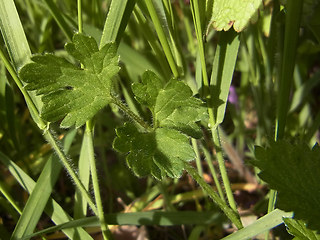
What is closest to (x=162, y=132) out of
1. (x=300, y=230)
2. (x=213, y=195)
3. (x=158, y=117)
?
(x=158, y=117)

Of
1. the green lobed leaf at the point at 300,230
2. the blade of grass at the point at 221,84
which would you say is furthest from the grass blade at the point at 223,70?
the green lobed leaf at the point at 300,230

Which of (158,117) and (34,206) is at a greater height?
(158,117)

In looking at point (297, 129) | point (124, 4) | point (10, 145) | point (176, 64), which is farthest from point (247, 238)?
point (10, 145)

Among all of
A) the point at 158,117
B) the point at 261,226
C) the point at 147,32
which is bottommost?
the point at 261,226

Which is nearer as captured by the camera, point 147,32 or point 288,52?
point 288,52

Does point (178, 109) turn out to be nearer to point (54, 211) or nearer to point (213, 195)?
point (213, 195)

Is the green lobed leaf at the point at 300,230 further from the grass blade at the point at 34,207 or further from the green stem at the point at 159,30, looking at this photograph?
the grass blade at the point at 34,207

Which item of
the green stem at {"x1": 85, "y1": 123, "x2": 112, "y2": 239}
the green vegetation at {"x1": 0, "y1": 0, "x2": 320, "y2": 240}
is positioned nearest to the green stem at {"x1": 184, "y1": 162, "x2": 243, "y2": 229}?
the green vegetation at {"x1": 0, "y1": 0, "x2": 320, "y2": 240}
